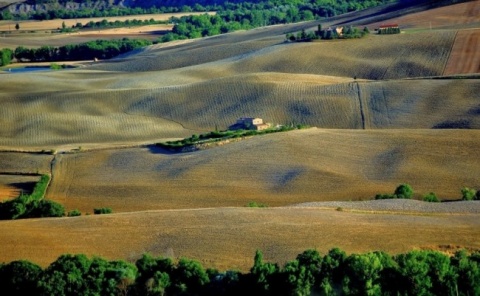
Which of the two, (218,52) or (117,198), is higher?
(218,52)

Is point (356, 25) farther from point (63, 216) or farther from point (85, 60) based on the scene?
point (63, 216)

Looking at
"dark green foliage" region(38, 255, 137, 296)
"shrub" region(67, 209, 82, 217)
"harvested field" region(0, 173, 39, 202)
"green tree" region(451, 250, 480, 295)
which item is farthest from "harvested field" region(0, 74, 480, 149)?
"dark green foliage" region(38, 255, 137, 296)

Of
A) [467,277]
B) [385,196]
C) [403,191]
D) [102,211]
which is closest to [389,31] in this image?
[403,191]

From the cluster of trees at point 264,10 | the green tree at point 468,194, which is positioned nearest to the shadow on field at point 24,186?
the green tree at point 468,194

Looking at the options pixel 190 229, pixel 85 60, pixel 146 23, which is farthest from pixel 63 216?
pixel 146 23

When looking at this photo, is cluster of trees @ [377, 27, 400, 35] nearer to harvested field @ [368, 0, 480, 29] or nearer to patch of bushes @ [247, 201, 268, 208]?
harvested field @ [368, 0, 480, 29]
